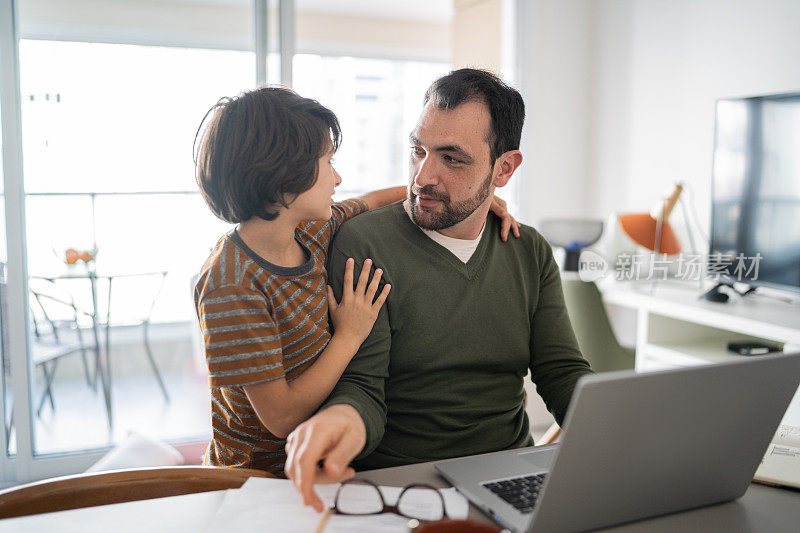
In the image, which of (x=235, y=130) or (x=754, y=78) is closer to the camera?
(x=235, y=130)

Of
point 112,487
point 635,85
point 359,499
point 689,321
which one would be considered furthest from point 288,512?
point 635,85

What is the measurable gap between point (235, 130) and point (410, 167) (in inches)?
16.5

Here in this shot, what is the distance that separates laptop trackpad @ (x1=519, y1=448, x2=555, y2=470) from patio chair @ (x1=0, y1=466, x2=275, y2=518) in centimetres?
37

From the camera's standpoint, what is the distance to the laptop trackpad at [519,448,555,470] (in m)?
0.95

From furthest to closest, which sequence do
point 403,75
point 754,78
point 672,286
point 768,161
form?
1. point 403,75
2. point 672,286
3. point 754,78
4. point 768,161

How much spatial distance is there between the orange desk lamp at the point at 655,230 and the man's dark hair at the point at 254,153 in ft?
6.06

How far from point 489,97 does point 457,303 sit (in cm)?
41

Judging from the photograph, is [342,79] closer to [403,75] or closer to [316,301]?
[403,75]

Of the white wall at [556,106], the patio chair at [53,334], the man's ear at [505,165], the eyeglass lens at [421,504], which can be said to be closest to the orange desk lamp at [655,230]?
the white wall at [556,106]

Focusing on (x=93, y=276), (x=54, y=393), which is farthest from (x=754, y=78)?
(x=54, y=393)

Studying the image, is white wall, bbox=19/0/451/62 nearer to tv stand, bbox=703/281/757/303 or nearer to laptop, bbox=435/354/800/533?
tv stand, bbox=703/281/757/303

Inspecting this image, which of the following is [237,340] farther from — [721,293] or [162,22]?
[162,22]

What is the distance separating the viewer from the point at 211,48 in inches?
115

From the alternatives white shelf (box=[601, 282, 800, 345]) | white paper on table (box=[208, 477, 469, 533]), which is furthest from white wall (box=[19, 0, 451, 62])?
white paper on table (box=[208, 477, 469, 533])
